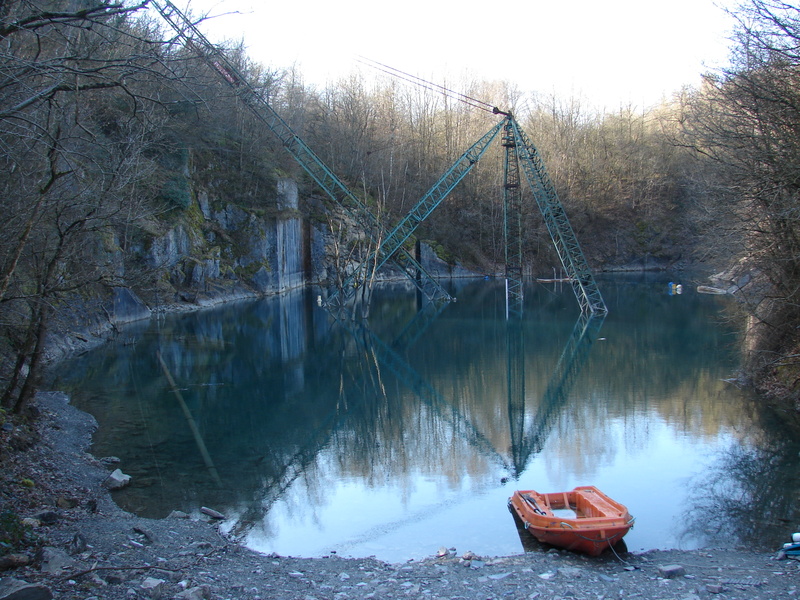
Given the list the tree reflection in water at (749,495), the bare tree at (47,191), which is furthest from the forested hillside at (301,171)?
the tree reflection in water at (749,495)

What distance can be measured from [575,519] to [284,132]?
28.7m

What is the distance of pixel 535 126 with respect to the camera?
62.2 metres

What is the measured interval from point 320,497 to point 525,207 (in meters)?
48.3

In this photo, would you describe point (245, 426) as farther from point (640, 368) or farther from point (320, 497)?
point (640, 368)

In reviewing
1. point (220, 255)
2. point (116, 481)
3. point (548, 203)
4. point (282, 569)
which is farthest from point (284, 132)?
point (282, 569)

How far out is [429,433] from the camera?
13594 millimetres

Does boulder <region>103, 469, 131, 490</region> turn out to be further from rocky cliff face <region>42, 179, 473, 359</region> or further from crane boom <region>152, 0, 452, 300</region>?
rocky cliff face <region>42, 179, 473, 359</region>

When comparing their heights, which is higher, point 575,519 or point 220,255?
point 220,255

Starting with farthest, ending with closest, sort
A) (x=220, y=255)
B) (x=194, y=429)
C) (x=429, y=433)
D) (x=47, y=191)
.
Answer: (x=220, y=255), (x=194, y=429), (x=429, y=433), (x=47, y=191)

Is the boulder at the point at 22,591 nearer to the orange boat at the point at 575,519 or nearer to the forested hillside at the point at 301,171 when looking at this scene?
the forested hillside at the point at 301,171

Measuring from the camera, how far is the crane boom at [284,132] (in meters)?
6.45

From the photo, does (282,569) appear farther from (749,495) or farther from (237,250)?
(237,250)

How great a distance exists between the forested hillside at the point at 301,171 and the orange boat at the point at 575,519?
341cm

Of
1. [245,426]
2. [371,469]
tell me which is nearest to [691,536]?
[371,469]
